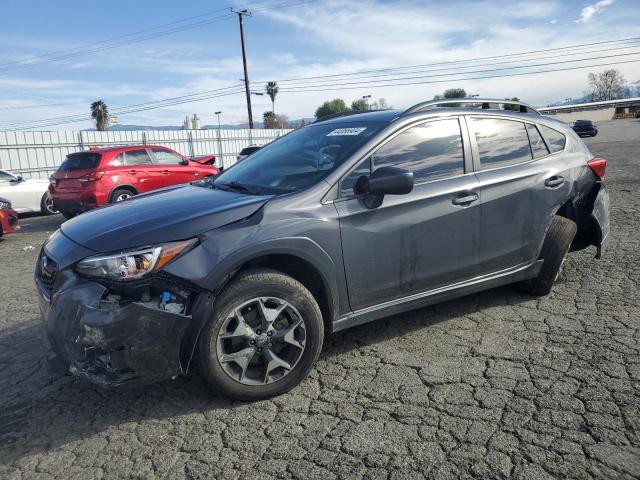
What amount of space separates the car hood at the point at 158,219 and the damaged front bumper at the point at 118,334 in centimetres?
28

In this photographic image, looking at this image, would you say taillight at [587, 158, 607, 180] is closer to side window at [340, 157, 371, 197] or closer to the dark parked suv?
the dark parked suv

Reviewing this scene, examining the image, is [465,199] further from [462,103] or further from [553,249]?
[553,249]

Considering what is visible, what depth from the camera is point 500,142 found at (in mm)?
4105

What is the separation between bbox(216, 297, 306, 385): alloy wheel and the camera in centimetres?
290

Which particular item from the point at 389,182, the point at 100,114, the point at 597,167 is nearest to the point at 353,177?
the point at 389,182

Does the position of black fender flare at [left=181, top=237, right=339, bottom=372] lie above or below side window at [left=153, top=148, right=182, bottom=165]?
below

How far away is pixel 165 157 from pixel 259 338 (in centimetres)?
1032

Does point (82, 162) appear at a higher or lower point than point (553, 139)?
higher

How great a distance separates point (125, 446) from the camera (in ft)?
8.91

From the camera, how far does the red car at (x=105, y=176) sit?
10.6 m

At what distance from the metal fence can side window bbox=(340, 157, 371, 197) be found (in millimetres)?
18545

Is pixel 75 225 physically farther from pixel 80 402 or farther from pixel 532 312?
pixel 532 312

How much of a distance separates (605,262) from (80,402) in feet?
16.6

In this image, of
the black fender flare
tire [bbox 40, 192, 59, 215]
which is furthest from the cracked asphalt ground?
tire [bbox 40, 192, 59, 215]
